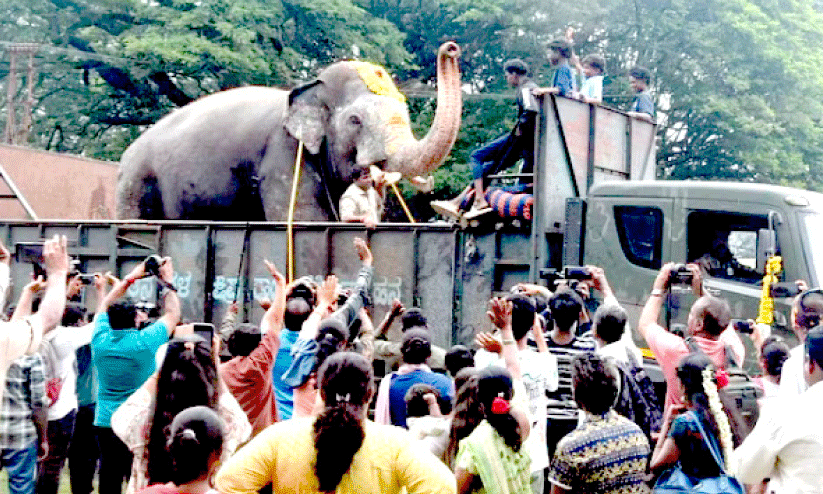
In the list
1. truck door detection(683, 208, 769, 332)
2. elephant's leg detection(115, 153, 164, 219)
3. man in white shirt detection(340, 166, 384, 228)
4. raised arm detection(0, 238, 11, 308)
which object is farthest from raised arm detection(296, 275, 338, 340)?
elephant's leg detection(115, 153, 164, 219)

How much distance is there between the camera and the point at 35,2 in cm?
2431

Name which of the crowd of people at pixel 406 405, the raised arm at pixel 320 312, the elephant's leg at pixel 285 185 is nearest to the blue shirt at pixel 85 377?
the crowd of people at pixel 406 405

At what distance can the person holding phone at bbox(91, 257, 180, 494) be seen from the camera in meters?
5.88

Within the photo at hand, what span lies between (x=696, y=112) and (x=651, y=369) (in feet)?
55.9

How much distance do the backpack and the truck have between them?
8.97ft

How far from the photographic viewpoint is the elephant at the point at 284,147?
13016 mm

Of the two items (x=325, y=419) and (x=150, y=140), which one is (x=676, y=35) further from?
(x=325, y=419)

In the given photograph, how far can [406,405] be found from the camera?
17.8ft

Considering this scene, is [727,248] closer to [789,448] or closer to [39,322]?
[789,448]

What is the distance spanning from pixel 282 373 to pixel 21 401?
1469 millimetres

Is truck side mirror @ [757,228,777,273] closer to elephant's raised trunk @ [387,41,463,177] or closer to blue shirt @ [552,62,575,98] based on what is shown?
blue shirt @ [552,62,575,98]

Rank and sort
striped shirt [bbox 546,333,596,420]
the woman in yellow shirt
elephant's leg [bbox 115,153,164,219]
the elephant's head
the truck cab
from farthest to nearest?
elephant's leg [bbox 115,153,164,219]
the elephant's head
the truck cab
striped shirt [bbox 546,333,596,420]
the woman in yellow shirt

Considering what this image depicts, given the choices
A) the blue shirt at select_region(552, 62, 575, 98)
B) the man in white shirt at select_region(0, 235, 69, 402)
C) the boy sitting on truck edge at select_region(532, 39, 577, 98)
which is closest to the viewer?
the man in white shirt at select_region(0, 235, 69, 402)

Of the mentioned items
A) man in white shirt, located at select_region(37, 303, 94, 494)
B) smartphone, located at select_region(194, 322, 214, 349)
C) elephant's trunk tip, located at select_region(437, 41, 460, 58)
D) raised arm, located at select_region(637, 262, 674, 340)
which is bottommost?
man in white shirt, located at select_region(37, 303, 94, 494)
